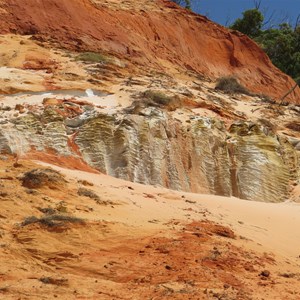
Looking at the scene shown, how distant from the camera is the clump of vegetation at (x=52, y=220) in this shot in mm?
7496

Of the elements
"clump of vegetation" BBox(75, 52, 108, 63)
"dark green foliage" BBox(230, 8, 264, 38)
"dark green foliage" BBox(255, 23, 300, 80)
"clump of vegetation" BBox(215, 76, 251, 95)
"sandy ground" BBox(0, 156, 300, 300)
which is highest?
"dark green foliage" BBox(230, 8, 264, 38)

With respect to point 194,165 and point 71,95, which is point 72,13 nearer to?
point 71,95

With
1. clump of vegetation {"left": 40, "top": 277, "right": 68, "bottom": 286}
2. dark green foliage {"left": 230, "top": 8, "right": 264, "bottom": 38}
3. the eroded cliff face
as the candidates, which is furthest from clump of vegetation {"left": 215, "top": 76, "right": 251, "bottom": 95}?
dark green foliage {"left": 230, "top": 8, "right": 264, "bottom": 38}

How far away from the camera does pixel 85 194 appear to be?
360 inches

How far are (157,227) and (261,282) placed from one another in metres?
2.11

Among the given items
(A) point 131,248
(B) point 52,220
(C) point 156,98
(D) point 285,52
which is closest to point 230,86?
(C) point 156,98

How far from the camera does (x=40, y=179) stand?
359 inches

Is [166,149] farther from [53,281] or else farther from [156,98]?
[53,281]

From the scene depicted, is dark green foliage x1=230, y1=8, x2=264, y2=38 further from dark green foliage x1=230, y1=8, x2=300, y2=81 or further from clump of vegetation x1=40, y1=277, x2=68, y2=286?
clump of vegetation x1=40, y1=277, x2=68, y2=286

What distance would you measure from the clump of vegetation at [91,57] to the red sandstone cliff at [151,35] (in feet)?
4.76

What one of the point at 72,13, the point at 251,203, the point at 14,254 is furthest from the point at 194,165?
the point at 72,13

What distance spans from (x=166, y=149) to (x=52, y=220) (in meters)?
6.29

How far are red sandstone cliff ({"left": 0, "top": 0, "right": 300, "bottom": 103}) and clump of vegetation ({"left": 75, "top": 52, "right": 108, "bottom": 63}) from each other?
1.45 m

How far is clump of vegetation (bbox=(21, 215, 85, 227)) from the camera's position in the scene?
7.50 metres
